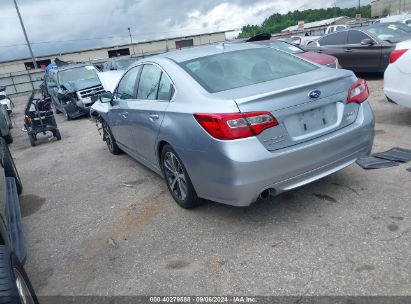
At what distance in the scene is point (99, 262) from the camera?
141 inches

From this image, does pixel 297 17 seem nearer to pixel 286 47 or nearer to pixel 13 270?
pixel 286 47

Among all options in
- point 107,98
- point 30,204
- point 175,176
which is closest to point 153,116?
point 175,176

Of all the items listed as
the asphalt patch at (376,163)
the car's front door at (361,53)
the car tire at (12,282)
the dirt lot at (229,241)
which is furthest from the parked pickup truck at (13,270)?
the car's front door at (361,53)

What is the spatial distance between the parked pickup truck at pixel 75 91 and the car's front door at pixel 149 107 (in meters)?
8.21

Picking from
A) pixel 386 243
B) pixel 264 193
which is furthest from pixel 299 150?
pixel 386 243

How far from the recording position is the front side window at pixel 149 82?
4492mm

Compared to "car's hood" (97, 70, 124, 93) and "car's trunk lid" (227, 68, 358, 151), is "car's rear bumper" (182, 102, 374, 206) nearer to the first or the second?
"car's trunk lid" (227, 68, 358, 151)

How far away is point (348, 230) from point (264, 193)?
2.62 ft

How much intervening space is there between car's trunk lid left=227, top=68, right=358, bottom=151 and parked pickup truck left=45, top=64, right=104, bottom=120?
10123 millimetres

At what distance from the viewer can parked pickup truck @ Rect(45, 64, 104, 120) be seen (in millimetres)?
12914

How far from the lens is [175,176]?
14.1ft

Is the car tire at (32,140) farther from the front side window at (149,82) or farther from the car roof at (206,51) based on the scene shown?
the car roof at (206,51)

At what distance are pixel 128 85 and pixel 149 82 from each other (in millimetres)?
858

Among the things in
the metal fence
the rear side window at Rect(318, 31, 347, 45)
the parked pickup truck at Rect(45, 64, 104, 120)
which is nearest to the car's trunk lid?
the rear side window at Rect(318, 31, 347, 45)
